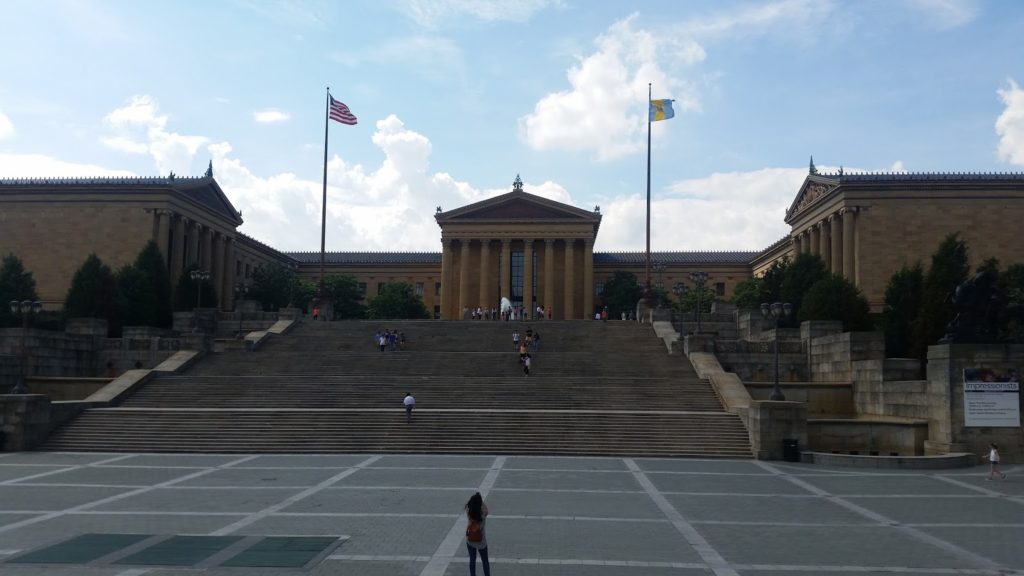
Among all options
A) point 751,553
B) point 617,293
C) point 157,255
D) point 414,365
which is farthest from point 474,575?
point 617,293

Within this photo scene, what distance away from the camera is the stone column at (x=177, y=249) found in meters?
82.4

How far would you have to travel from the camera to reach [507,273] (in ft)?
330

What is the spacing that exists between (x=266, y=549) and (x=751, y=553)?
7873 mm

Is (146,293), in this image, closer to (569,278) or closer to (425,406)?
(425,406)

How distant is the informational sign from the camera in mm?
27750

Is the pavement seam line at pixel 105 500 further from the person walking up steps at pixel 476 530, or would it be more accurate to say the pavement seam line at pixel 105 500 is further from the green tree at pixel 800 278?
the green tree at pixel 800 278

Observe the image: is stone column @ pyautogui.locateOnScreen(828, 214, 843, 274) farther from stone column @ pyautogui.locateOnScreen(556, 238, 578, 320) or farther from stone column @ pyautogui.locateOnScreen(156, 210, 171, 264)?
stone column @ pyautogui.locateOnScreen(156, 210, 171, 264)

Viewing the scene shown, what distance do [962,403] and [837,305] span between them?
20174 millimetres

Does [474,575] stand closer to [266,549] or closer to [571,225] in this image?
[266,549]

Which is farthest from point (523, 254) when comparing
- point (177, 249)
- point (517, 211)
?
point (177, 249)

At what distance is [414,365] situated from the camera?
4184cm

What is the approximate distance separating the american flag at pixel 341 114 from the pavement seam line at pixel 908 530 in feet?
130

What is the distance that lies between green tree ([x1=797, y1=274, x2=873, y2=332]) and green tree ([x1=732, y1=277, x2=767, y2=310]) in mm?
19252

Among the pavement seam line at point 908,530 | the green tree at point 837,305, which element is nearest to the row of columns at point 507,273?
the green tree at point 837,305
